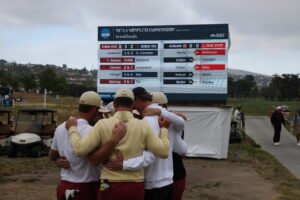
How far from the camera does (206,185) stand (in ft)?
32.7

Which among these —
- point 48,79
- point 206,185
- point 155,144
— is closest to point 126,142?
point 155,144

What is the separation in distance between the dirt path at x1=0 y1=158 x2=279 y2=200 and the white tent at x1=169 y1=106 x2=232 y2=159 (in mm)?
1684

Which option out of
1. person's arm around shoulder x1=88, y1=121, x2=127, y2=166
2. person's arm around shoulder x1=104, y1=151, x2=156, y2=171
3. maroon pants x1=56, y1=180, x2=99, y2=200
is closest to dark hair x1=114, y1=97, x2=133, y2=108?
person's arm around shoulder x1=88, y1=121, x2=127, y2=166


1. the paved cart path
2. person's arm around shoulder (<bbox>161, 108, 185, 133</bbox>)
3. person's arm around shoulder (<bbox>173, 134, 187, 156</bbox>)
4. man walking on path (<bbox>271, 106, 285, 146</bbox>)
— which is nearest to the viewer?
person's arm around shoulder (<bbox>161, 108, 185, 133</bbox>)

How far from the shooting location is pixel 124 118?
142 inches

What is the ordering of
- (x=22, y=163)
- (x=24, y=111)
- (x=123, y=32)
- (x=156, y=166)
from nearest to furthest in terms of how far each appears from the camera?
1. (x=156, y=166)
2. (x=22, y=163)
3. (x=123, y=32)
4. (x=24, y=111)

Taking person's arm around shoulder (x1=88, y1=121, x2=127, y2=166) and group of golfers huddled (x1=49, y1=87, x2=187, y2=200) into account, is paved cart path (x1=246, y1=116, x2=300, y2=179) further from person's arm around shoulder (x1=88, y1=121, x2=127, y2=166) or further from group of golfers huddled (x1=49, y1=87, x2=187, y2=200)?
person's arm around shoulder (x1=88, y1=121, x2=127, y2=166)

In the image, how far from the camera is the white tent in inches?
568

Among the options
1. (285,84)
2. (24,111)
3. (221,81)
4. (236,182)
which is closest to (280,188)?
(236,182)

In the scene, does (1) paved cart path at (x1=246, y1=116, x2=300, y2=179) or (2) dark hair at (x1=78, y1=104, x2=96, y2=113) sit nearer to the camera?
(2) dark hair at (x1=78, y1=104, x2=96, y2=113)

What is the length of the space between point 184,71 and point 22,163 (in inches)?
224

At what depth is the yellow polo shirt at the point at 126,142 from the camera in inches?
138

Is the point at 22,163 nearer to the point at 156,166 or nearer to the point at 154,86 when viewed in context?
the point at 154,86

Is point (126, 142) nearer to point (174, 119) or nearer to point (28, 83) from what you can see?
point (174, 119)
